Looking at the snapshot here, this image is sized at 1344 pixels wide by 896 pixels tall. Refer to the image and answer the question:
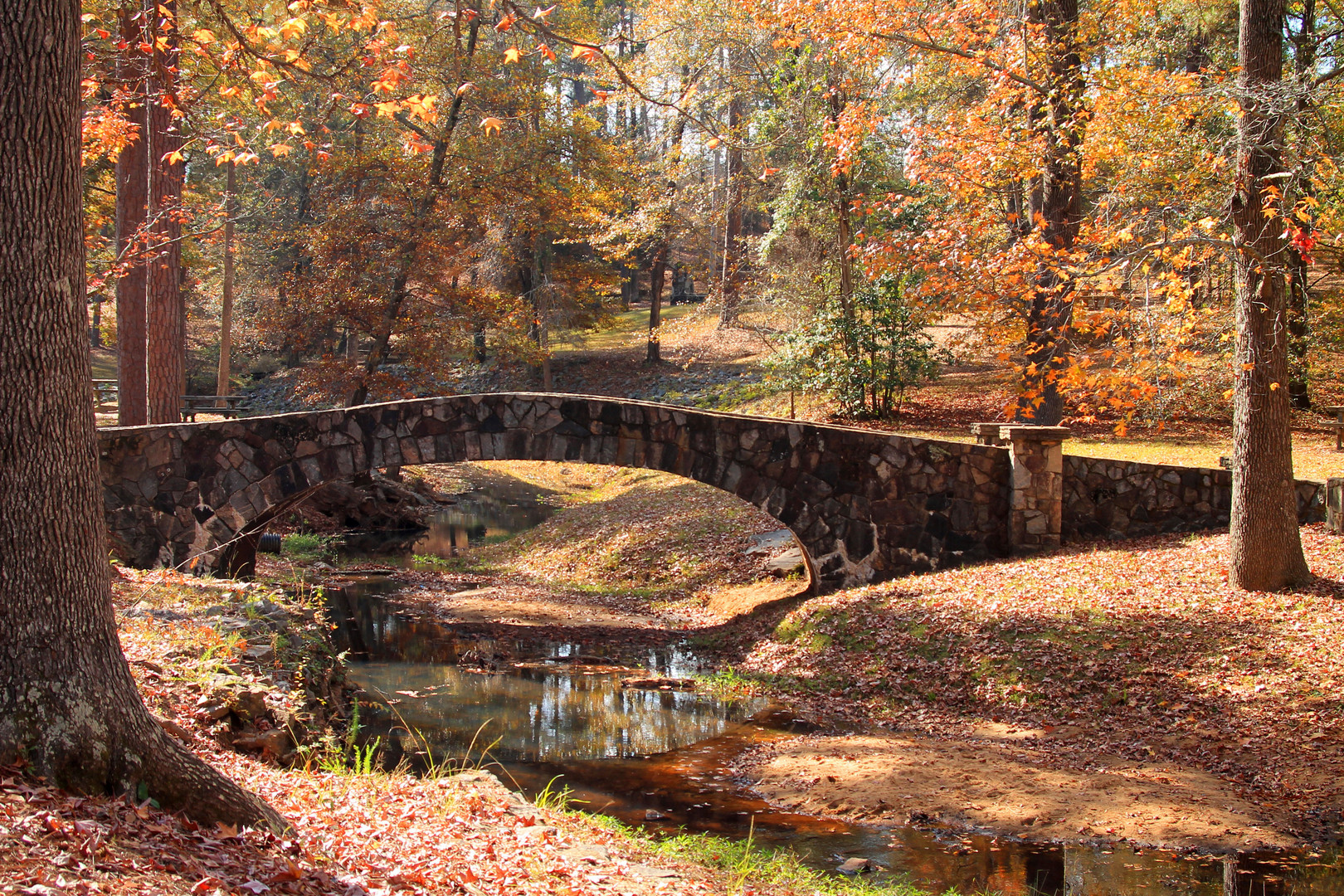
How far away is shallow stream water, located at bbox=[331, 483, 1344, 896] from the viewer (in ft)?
20.2

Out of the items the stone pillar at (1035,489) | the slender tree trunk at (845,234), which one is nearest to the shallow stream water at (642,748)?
the stone pillar at (1035,489)

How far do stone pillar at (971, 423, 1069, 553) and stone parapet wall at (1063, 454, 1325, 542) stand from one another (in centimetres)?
33

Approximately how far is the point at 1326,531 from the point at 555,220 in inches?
732

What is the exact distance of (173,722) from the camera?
5289 millimetres

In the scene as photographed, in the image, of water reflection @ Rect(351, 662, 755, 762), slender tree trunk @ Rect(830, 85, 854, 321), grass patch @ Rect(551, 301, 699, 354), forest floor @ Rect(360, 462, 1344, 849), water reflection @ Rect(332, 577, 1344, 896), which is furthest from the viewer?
grass patch @ Rect(551, 301, 699, 354)

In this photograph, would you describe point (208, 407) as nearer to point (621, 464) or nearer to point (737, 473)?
point (621, 464)

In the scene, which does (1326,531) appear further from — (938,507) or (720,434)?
(720,434)

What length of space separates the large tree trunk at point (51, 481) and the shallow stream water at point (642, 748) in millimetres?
3571

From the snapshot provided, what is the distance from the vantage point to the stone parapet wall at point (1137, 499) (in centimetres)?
1207

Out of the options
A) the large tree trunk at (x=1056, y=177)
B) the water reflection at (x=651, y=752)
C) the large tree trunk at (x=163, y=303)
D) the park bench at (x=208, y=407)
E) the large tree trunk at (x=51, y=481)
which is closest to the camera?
the large tree trunk at (x=51, y=481)

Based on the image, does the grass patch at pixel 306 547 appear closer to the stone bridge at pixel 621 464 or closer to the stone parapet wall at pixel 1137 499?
the stone bridge at pixel 621 464

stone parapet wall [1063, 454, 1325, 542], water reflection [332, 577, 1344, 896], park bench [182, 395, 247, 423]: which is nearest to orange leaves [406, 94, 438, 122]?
water reflection [332, 577, 1344, 896]

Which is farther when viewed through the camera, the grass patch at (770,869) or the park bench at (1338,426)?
the park bench at (1338,426)

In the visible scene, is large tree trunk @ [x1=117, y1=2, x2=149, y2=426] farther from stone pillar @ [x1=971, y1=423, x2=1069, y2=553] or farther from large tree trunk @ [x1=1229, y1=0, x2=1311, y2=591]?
large tree trunk @ [x1=1229, y1=0, x2=1311, y2=591]
